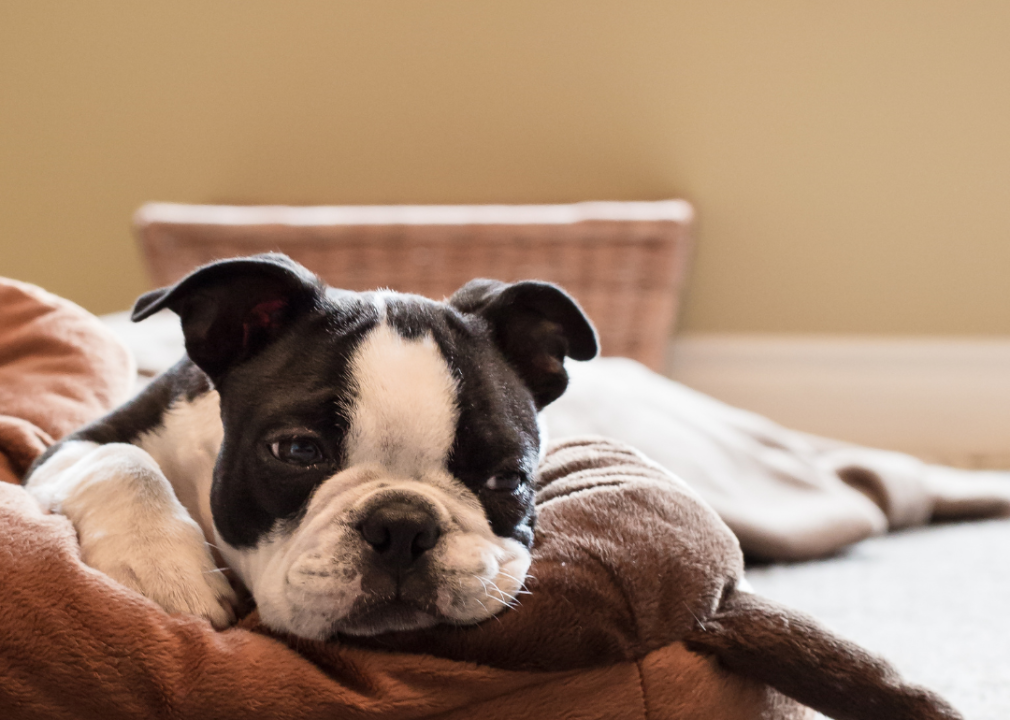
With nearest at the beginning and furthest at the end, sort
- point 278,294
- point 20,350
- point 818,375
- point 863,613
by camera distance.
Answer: point 278,294, point 20,350, point 863,613, point 818,375

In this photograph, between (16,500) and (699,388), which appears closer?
(16,500)

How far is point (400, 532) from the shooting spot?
1.09 meters

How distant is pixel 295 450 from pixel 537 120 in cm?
276

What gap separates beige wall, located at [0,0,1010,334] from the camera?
11.9ft

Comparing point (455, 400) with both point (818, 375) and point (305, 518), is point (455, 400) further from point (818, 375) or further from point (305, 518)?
point (818, 375)

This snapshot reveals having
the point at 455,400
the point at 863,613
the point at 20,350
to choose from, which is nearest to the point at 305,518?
the point at 455,400

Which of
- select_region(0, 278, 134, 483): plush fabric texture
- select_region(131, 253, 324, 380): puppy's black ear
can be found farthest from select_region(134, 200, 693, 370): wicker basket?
select_region(131, 253, 324, 380): puppy's black ear

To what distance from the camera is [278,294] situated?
1.31m

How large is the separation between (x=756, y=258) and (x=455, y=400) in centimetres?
288

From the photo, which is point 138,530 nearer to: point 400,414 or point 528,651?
point 400,414

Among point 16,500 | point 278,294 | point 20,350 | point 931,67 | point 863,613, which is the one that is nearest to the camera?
point 16,500

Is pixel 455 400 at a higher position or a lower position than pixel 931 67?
lower

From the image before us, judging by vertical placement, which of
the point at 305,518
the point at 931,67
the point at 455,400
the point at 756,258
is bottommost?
the point at 756,258

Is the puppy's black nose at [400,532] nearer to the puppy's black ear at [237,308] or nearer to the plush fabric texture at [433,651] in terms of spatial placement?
the plush fabric texture at [433,651]
